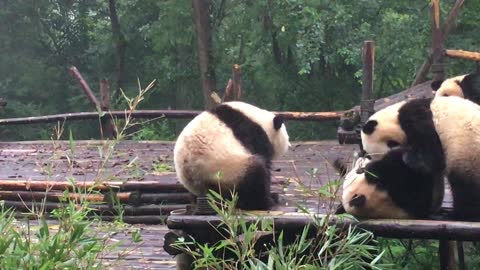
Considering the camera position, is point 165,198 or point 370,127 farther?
point 165,198

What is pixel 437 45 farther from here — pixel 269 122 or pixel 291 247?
pixel 291 247

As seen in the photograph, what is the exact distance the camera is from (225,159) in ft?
12.4

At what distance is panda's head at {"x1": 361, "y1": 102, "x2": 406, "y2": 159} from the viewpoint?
3.91 m

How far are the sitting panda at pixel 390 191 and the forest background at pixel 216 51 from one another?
6703 mm

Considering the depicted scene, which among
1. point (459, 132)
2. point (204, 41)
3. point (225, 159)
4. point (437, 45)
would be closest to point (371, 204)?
point (459, 132)

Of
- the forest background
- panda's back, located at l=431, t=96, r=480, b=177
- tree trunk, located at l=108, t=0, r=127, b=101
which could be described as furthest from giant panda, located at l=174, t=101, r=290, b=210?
tree trunk, located at l=108, t=0, r=127, b=101

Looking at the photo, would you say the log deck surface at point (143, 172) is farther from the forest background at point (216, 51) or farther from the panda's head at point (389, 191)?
the forest background at point (216, 51)

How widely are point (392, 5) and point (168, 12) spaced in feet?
15.8

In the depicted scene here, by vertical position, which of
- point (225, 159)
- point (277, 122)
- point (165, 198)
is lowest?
point (165, 198)

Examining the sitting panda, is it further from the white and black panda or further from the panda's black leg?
the white and black panda

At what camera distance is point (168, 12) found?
15.0 m

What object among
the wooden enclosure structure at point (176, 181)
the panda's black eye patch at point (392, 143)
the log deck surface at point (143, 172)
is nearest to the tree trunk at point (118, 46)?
the log deck surface at point (143, 172)

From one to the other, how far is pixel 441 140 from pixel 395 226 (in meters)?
0.55

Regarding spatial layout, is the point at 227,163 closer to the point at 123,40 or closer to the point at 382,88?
the point at 382,88
